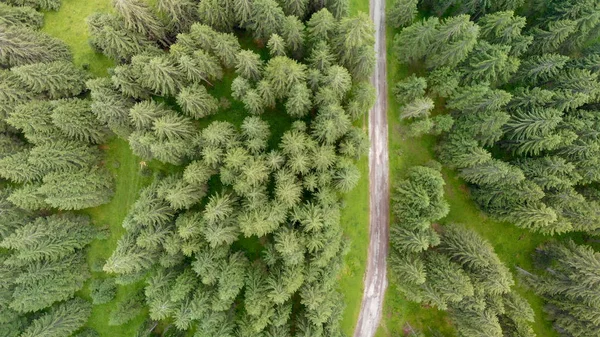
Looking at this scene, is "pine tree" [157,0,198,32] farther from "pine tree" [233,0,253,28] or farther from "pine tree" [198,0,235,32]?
"pine tree" [233,0,253,28]

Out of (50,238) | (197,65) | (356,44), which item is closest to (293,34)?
(356,44)

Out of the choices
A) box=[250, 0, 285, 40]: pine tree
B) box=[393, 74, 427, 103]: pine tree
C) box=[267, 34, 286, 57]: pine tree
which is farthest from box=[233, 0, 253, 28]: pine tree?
box=[393, 74, 427, 103]: pine tree

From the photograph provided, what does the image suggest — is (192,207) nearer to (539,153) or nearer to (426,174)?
(426,174)

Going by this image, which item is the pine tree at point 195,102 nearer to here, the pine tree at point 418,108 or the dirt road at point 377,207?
the dirt road at point 377,207

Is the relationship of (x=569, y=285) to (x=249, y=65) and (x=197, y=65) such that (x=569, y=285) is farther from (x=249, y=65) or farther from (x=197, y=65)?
(x=197, y=65)

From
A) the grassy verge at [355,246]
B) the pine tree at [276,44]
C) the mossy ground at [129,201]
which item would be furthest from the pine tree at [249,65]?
the grassy verge at [355,246]

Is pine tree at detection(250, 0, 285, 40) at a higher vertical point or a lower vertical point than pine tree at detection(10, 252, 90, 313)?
higher

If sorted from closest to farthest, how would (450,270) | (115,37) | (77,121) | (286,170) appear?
(286,170)
(450,270)
(115,37)
(77,121)
